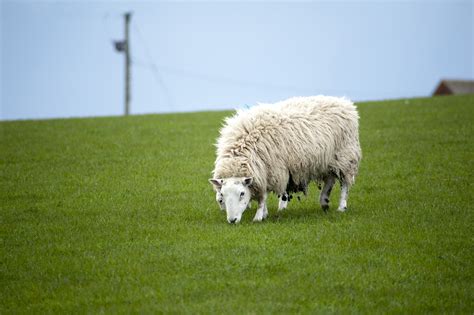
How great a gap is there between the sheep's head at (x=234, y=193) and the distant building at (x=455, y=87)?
5166 cm

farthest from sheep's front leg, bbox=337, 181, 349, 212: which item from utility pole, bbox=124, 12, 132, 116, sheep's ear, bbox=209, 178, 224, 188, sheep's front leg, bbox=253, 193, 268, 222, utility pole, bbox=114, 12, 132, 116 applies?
utility pole, bbox=114, 12, 132, 116

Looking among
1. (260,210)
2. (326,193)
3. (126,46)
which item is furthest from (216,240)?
(126,46)

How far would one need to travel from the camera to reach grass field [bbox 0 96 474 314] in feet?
29.3

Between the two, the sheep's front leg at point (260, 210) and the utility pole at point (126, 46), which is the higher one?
the utility pole at point (126, 46)

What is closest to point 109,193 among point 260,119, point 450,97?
point 260,119

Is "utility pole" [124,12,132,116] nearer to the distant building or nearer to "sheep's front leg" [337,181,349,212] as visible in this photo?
"sheep's front leg" [337,181,349,212]

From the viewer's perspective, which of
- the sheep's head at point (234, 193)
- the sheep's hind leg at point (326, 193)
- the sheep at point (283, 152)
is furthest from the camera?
the sheep's hind leg at point (326, 193)

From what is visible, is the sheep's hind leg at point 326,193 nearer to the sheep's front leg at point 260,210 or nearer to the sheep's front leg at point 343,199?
the sheep's front leg at point 343,199

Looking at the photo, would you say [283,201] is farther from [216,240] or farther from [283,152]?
[216,240]

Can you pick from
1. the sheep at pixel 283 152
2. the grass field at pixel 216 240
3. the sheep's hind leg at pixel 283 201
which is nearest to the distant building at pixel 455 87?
the grass field at pixel 216 240

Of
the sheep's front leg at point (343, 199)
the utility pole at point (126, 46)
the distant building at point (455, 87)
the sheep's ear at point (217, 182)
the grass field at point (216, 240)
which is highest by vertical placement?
the utility pole at point (126, 46)

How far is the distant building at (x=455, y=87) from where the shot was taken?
60844 millimetres

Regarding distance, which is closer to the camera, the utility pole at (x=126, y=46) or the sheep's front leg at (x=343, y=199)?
A: the sheep's front leg at (x=343, y=199)

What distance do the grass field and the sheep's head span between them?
25 cm
